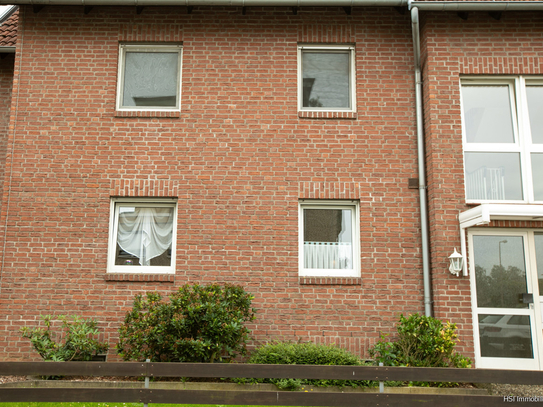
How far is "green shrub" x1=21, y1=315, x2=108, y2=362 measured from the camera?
7.26 metres

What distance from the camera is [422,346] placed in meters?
6.97

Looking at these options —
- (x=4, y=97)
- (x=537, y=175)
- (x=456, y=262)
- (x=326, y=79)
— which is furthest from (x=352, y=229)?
(x=4, y=97)

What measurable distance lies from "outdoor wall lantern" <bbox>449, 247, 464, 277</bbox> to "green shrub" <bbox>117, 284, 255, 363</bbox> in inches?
124

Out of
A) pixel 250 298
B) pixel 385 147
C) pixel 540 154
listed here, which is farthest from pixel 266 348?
pixel 540 154

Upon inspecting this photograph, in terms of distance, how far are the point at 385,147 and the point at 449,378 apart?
4.10 m

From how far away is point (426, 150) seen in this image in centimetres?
825

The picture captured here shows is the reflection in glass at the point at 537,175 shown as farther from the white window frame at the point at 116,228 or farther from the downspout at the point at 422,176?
the white window frame at the point at 116,228

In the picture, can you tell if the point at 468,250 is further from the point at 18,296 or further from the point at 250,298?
the point at 18,296

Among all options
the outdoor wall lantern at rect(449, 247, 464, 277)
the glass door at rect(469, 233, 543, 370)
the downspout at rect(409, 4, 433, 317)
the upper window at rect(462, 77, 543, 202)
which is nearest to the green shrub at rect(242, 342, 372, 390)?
the downspout at rect(409, 4, 433, 317)

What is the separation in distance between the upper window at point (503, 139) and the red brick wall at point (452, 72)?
0.25 metres

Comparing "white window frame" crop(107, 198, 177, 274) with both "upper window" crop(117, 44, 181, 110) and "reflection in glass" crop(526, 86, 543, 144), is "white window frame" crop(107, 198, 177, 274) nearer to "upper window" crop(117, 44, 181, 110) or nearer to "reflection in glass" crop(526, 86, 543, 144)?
"upper window" crop(117, 44, 181, 110)

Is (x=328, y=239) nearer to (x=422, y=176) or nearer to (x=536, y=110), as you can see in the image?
A: (x=422, y=176)

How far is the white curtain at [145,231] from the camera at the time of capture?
823 centimetres

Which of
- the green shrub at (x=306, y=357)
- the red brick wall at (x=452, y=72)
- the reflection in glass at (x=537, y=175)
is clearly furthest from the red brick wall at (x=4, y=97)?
the reflection in glass at (x=537, y=175)
